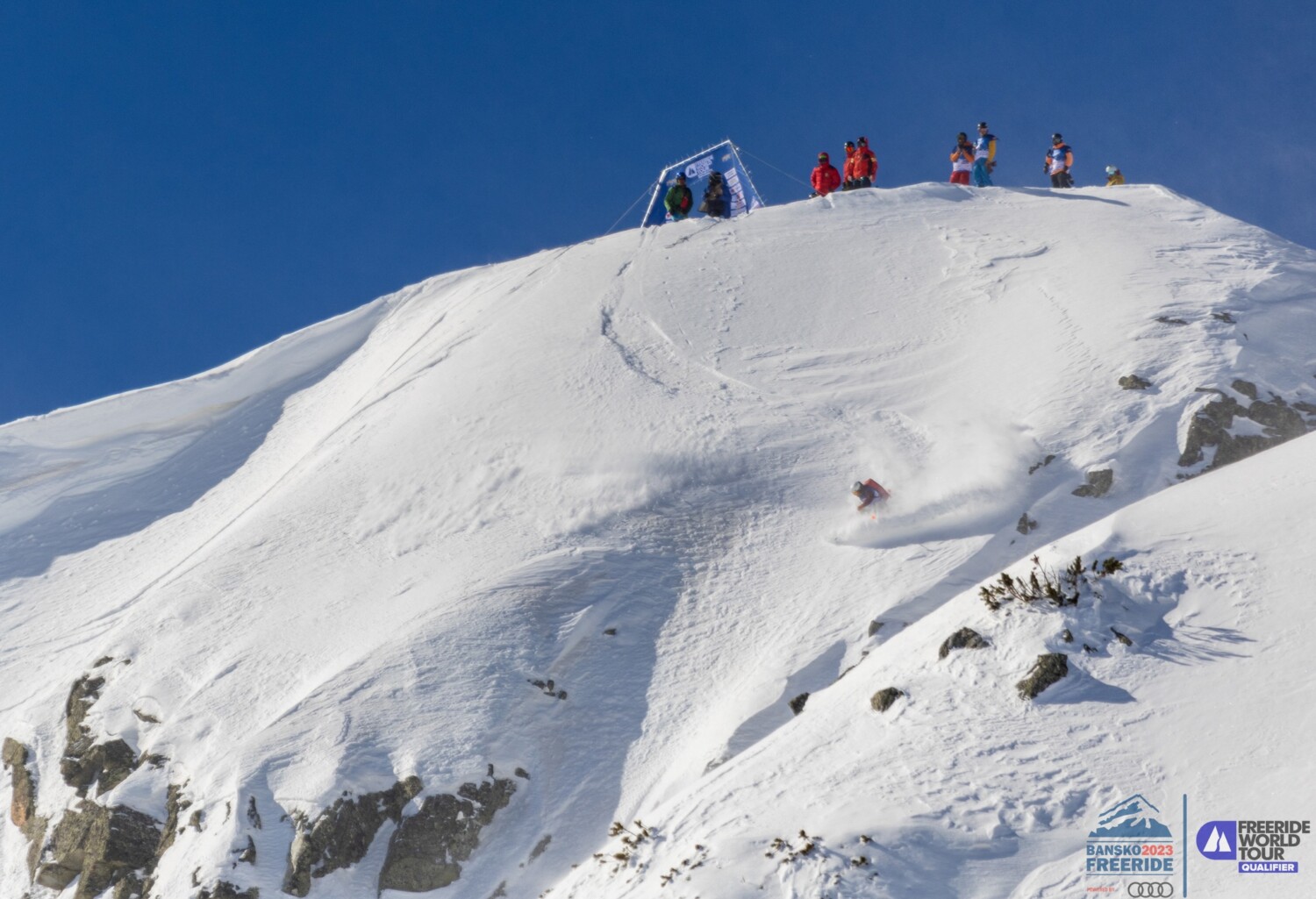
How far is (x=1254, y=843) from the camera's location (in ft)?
27.2

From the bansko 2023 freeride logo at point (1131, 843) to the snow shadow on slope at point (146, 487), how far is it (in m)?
16.2

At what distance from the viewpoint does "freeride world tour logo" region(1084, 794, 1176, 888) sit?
8523 millimetres

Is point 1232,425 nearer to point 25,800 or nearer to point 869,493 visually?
point 869,493

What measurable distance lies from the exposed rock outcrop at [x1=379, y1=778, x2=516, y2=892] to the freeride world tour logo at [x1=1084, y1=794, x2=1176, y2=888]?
18.9 feet

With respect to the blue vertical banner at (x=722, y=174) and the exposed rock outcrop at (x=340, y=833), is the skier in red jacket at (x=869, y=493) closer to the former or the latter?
the exposed rock outcrop at (x=340, y=833)

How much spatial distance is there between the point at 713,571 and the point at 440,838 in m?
4.82

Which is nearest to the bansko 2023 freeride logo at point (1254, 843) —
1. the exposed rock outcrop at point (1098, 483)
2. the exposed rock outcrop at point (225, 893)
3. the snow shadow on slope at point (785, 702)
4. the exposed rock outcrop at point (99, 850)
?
the snow shadow on slope at point (785, 702)

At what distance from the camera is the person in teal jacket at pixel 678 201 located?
1044 inches

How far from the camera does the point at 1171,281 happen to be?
A: 19.2 meters

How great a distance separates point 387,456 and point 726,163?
16.7 meters

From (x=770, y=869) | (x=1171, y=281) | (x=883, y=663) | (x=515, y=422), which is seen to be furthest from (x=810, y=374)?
(x=770, y=869)

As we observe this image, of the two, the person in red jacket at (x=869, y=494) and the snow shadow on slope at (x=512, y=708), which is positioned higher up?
the person in red jacket at (x=869, y=494)

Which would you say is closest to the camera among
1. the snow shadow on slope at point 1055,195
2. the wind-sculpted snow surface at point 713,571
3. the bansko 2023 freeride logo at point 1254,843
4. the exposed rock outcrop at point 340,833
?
the bansko 2023 freeride logo at point 1254,843

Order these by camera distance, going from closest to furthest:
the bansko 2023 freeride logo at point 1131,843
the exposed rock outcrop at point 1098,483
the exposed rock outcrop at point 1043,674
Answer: the bansko 2023 freeride logo at point 1131,843 < the exposed rock outcrop at point 1043,674 < the exposed rock outcrop at point 1098,483
